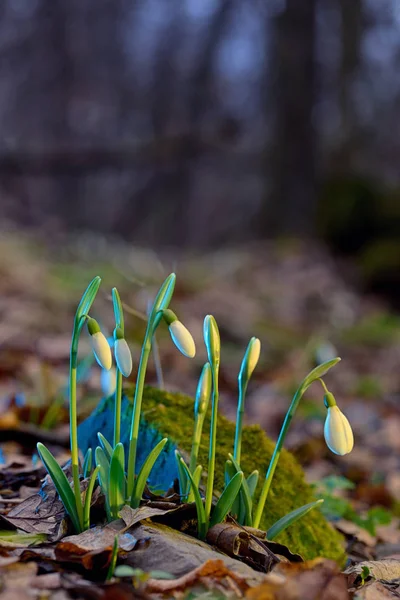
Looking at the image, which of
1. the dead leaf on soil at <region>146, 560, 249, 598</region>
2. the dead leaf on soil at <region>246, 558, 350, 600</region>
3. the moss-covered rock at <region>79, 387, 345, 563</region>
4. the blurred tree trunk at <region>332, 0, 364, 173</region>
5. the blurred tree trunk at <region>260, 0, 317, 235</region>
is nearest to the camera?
the dead leaf on soil at <region>246, 558, 350, 600</region>

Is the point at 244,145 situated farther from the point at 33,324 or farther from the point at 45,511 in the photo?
the point at 45,511

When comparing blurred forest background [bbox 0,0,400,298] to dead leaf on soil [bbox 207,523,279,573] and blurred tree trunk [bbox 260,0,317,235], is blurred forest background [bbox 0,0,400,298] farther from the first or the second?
dead leaf on soil [bbox 207,523,279,573]

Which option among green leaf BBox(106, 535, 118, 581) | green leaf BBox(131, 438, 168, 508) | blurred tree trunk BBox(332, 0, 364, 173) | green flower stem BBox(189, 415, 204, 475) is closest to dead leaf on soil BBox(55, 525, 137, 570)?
green leaf BBox(106, 535, 118, 581)

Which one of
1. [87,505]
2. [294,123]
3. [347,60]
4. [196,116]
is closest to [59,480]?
[87,505]

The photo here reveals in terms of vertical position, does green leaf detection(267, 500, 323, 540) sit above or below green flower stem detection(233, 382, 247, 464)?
below

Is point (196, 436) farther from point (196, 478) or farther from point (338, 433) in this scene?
point (338, 433)

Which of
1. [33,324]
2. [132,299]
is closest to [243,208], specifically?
[132,299]

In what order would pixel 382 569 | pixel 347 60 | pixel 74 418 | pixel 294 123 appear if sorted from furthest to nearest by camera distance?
pixel 347 60 → pixel 294 123 → pixel 382 569 → pixel 74 418
